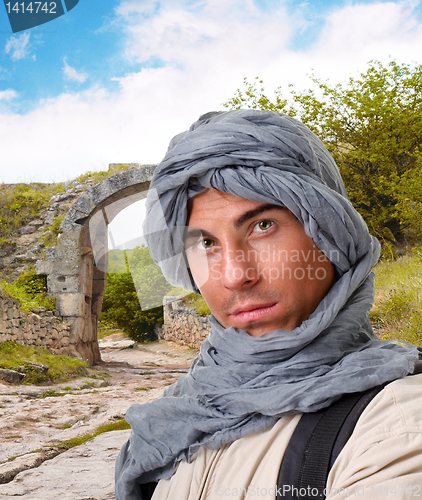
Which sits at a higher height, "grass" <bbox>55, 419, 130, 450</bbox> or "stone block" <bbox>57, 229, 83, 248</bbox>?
"stone block" <bbox>57, 229, 83, 248</bbox>

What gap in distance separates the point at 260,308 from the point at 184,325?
11.5 metres

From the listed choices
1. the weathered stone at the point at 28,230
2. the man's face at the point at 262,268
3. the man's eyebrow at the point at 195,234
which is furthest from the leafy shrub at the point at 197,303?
the man's face at the point at 262,268

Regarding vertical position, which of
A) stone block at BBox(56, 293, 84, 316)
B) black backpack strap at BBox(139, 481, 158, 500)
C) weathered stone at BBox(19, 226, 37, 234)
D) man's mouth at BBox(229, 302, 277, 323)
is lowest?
black backpack strap at BBox(139, 481, 158, 500)

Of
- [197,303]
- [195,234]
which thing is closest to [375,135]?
[197,303]

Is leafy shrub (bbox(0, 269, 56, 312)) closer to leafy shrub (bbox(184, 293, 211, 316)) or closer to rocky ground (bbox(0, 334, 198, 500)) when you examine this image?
rocky ground (bbox(0, 334, 198, 500))

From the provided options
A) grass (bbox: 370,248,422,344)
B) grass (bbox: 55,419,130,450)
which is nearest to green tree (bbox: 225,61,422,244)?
grass (bbox: 370,248,422,344)

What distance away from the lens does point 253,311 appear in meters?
1.02

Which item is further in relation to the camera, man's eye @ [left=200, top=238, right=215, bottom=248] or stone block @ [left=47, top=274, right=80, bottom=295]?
stone block @ [left=47, top=274, right=80, bottom=295]

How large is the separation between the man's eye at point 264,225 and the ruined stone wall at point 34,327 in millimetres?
7318

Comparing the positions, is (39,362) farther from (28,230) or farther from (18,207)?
(18,207)

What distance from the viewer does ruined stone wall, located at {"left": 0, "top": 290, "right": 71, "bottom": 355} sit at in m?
7.32

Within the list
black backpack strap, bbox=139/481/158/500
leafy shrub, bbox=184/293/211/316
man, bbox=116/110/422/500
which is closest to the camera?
man, bbox=116/110/422/500

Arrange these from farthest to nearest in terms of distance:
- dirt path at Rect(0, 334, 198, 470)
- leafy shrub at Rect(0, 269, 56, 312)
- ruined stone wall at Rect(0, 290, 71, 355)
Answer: leafy shrub at Rect(0, 269, 56, 312), ruined stone wall at Rect(0, 290, 71, 355), dirt path at Rect(0, 334, 198, 470)

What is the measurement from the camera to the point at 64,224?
891 centimetres
